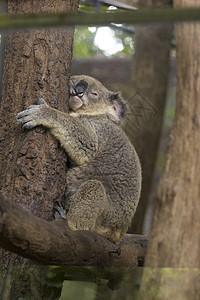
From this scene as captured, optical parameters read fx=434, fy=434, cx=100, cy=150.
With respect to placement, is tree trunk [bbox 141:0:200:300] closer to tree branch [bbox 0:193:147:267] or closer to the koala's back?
tree branch [bbox 0:193:147:267]

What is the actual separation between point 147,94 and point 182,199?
3581 millimetres

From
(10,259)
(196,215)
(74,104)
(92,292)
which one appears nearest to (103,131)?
(74,104)

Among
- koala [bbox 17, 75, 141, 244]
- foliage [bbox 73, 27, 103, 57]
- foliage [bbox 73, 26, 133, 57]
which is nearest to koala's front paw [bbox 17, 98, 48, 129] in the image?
koala [bbox 17, 75, 141, 244]

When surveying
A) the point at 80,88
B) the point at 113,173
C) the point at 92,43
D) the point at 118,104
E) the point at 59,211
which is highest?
the point at 92,43

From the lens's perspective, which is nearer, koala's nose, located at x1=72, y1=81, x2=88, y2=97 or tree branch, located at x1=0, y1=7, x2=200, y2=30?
tree branch, located at x1=0, y1=7, x2=200, y2=30

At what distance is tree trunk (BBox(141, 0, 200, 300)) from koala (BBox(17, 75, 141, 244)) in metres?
1.48

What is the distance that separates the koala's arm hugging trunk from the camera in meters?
3.29

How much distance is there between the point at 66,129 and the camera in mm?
3504

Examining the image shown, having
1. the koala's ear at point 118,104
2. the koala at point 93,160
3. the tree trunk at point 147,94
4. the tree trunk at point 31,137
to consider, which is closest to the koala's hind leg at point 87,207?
the koala at point 93,160

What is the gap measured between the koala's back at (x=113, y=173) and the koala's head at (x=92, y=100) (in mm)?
145

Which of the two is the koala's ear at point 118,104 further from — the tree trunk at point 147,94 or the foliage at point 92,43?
the foliage at point 92,43

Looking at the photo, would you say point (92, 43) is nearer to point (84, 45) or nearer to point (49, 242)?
point (84, 45)

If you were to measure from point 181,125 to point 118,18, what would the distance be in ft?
4.12

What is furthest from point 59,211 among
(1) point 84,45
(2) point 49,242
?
(1) point 84,45
